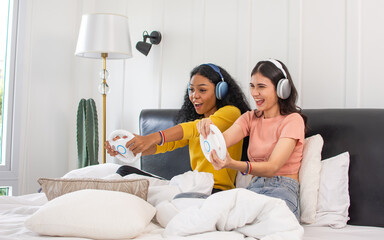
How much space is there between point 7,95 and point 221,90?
1.88 metres

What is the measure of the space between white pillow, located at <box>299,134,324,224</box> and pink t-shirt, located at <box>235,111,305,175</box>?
0.03 metres

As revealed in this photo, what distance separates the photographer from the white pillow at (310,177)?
157 centimetres

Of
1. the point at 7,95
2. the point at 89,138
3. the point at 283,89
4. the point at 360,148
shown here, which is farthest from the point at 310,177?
the point at 7,95

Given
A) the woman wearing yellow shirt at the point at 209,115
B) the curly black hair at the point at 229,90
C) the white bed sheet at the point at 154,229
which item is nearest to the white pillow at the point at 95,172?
the woman wearing yellow shirt at the point at 209,115

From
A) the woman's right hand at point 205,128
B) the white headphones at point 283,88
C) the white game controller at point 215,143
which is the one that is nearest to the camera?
the white game controller at point 215,143

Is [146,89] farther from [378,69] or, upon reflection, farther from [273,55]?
[378,69]

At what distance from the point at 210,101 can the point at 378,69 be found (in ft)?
2.66

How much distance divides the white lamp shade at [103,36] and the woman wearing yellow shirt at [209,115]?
79 centimetres

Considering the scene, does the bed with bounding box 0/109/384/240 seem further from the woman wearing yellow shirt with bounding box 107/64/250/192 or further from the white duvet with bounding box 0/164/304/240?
the woman wearing yellow shirt with bounding box 107/64/250/192

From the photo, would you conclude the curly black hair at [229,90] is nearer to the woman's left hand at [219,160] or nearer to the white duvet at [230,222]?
the woman's left hand at [219,160]

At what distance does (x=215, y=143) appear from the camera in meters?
1.53

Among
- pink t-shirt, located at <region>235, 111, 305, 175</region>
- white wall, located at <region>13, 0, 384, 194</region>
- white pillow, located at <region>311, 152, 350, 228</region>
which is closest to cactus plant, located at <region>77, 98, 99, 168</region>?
white wall, located at <region>13, 0, 384, 194</region>

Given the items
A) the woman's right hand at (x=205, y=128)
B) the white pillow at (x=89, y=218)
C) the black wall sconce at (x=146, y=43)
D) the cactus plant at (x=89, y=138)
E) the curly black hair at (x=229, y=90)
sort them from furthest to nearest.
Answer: the cactus plant at (x=89, y=138) → the black wall sconce at (x=146, y=43) → the curly black hair at (x=229, y=90) → the woman's right hand at (x=205, y=128) → the white pillow at (x=89, y=218)

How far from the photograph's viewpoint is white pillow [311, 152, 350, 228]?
1.54 m
